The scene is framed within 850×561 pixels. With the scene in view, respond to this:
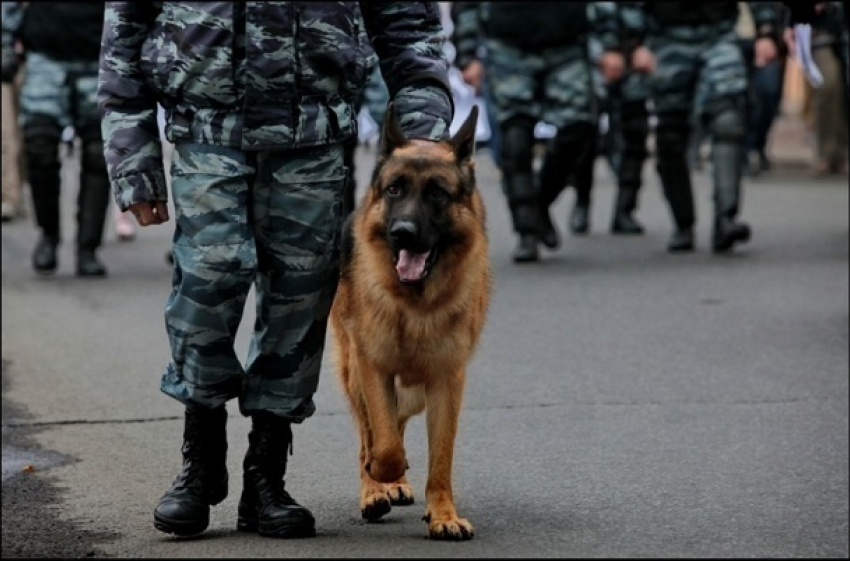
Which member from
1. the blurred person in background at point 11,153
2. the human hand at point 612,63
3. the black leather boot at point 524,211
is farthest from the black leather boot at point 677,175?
the blurred person in background at point 11,153

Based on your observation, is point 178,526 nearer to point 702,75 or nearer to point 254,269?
point 254,269

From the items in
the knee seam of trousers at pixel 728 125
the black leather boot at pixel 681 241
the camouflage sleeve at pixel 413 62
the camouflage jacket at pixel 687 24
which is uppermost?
the camouflage sleeve at pixel 413 62

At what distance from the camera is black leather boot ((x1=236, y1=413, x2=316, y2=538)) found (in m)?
5.66

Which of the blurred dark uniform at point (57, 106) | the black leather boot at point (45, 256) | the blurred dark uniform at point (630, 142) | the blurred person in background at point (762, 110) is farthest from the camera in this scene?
the blurred person in background at point (762, 110)

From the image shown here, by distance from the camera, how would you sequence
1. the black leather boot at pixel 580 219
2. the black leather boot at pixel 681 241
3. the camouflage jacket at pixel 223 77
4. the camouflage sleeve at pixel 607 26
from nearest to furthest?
the camouflage jacket at pixel 223 77
the camouflage sleeve at pixel 607 26
the black leather boot at pixel 681 241
the black leather boot at pixel 580 219

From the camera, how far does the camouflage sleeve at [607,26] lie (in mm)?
13289

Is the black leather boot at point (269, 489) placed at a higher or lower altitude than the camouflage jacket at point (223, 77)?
lower

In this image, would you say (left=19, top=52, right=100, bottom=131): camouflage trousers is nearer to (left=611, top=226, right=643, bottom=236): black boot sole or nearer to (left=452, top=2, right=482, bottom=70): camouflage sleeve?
(left=452, top=2, right=482, bottom=70): camouflage sleeve

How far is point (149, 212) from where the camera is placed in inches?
223

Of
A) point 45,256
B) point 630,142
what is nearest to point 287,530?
point 45,256

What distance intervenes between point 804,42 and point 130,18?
9819mm

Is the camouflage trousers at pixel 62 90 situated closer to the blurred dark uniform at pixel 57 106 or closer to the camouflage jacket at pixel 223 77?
the blurred dark uniform at pixel 57 106

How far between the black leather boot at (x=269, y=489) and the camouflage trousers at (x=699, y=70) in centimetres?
743

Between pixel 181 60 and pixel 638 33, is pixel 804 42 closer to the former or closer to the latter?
pixel 638 33
